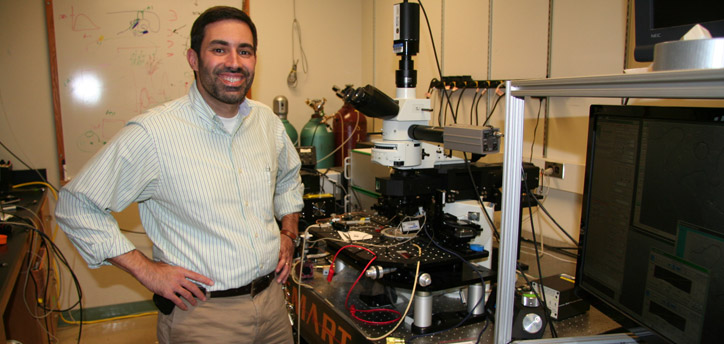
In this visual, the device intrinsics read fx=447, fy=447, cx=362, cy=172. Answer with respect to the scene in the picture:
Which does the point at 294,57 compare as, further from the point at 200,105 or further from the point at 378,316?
the point at 378,316

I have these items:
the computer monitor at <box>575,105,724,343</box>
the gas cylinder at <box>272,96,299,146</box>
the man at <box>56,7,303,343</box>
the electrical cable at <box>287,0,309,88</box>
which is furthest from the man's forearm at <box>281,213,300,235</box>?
the electrical cable at <box>287,0,309,88</box>

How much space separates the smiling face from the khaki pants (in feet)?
1.90

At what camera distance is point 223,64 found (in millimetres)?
1277

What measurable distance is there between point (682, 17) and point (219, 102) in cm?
118

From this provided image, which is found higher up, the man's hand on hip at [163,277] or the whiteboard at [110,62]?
the whiteboard at [110,62]

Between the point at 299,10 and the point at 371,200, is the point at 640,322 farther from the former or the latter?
the point at 299,10

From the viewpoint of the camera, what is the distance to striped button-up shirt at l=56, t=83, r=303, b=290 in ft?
3.70

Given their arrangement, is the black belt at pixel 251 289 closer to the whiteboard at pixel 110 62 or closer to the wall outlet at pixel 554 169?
the wall outlet at pixel 554 169

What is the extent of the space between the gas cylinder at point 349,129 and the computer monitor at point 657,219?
2.17 metres

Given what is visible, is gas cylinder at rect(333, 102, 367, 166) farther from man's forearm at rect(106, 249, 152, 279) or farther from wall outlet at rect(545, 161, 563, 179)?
man's forearm at rect(106, 249, 152, 279)

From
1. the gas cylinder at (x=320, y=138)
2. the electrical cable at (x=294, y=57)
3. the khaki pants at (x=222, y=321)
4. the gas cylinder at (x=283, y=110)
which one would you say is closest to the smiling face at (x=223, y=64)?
the khaki pants at (x=222, y=321)

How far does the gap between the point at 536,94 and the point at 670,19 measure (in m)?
0.41

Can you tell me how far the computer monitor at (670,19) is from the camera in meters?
0.91

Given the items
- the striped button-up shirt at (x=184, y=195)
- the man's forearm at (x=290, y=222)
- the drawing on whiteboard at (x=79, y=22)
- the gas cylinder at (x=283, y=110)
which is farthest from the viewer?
the gas cylinder at (x=283, y=110)
